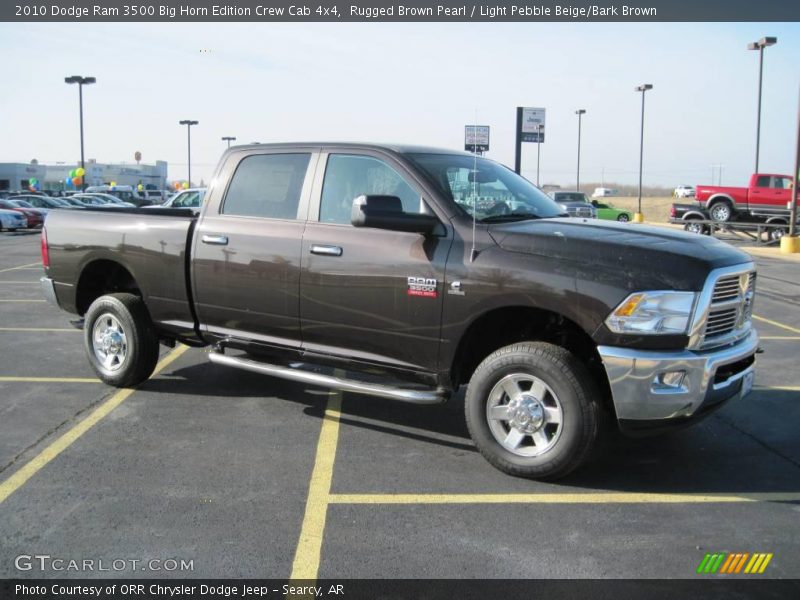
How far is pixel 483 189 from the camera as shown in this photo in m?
5.05

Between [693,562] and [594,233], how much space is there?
1.96 metres

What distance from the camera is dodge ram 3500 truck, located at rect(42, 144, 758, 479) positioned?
4.02 metres

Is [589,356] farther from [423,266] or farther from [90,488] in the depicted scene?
[90,488]

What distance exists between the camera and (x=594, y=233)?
14.6ft

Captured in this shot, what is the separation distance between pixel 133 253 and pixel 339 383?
7.89 feet

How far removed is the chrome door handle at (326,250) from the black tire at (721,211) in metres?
26.7

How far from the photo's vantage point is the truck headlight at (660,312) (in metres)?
3.95

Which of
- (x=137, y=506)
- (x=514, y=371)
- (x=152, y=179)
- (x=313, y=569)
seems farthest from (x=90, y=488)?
(x=152, y=179)

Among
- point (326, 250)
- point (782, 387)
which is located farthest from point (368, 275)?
point (782, 387)

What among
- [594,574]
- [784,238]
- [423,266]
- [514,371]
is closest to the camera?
[594,574]

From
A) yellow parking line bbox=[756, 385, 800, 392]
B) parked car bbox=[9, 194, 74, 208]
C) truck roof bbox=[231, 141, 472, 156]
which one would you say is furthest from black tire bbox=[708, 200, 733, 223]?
parked car bbox=[9, 194, 74, 208]

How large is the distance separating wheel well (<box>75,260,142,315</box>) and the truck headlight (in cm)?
439

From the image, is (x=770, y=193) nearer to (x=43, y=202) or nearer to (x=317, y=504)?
(x=317, y=504)

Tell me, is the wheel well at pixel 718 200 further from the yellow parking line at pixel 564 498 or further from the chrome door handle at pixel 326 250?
the chrome door handle at pixel 326 250
